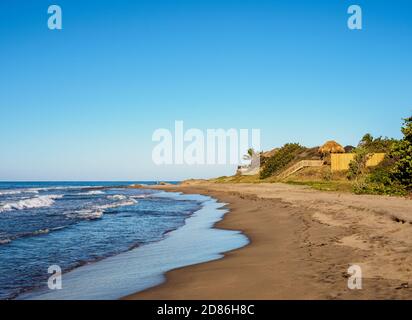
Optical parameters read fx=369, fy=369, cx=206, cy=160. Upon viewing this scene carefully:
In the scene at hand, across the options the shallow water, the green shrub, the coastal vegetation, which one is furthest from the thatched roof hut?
the shallow water

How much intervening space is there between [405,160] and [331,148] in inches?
1152

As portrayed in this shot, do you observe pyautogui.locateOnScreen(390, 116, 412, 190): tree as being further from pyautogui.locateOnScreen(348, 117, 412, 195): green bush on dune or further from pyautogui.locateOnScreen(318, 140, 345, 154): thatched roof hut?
pyautogui.locateOnScreen(318, 140, 345, 154): thatched roof hut

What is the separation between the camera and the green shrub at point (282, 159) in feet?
198

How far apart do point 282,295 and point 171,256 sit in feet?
17.0

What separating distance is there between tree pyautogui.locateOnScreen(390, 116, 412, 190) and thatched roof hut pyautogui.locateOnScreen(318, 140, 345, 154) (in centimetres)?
2609

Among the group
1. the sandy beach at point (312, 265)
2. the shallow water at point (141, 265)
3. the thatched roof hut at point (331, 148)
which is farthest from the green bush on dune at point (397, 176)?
the thatched roof hut at point (331, 148)

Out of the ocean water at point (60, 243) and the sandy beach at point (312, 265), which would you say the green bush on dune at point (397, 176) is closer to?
the sandy beach at point (312, 265)

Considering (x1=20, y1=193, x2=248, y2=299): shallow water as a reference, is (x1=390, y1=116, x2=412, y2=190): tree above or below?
above

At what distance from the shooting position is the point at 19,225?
1825 centimetres

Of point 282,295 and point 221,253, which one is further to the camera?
point 221,253

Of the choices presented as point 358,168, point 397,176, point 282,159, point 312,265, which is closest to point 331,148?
point 282,159

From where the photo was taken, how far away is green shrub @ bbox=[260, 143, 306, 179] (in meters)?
60.5
